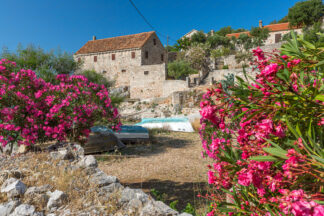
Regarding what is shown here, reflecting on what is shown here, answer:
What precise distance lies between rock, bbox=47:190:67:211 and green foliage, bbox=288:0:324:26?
145 feet

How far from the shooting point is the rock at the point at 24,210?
7.31 ft

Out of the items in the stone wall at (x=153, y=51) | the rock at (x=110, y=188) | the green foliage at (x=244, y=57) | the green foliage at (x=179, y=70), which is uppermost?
the stone wall at (x=153, y=51)

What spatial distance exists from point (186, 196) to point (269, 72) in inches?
159

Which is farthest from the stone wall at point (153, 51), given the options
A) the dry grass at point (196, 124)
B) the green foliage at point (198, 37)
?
the dry grass at point (196, 124)

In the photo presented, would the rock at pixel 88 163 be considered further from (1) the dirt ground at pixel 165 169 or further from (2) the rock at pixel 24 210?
(1) the dirt ground at pixel 165 169

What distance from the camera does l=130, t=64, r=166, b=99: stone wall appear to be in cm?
2677

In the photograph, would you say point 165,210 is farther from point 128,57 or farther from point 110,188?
point 128,57

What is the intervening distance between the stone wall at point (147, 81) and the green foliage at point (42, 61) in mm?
14094

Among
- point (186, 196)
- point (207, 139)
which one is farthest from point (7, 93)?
point (186, 196)

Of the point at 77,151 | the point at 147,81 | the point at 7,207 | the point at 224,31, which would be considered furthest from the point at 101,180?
the point at 224,31

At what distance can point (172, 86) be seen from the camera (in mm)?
25469

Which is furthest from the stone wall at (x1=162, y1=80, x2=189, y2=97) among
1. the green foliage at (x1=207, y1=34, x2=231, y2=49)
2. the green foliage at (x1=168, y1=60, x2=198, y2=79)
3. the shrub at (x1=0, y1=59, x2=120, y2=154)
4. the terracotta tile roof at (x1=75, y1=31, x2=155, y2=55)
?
the shrub at (x1=0, y1=59, x2=120, y2=154)

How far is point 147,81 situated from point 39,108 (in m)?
23.3

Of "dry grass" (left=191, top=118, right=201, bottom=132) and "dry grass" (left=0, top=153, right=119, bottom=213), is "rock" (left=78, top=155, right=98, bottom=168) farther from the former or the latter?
"dry grass" (left=191, top=118, right=201, bottom=132)
